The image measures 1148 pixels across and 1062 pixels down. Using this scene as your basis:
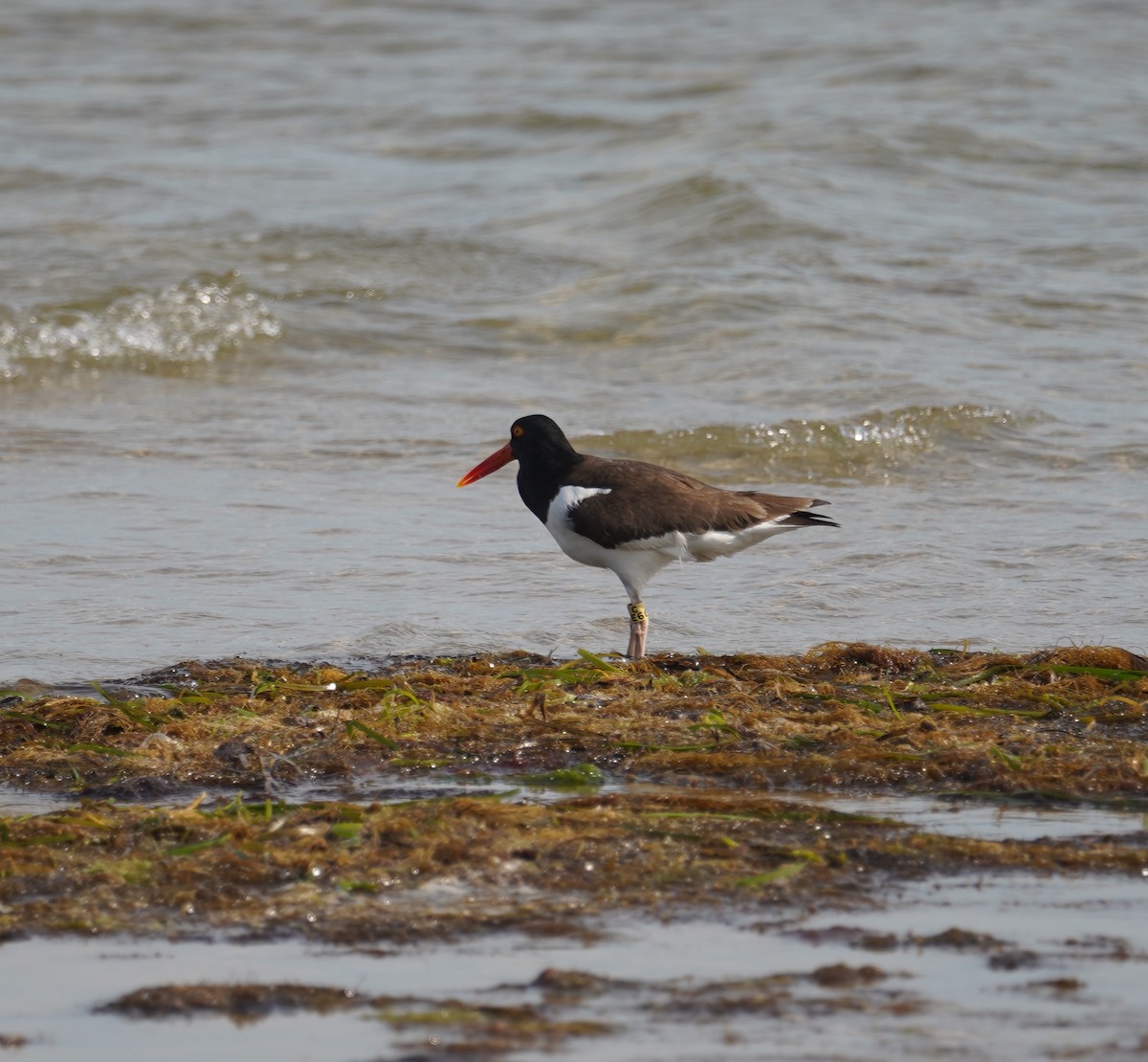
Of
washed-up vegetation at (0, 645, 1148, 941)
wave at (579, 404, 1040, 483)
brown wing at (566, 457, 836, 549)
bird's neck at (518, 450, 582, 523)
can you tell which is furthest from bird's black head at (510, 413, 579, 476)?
wave at (579, 404, 1040, 483)

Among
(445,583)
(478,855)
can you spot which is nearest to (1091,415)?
(445,583)

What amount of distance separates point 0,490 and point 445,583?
279 cm

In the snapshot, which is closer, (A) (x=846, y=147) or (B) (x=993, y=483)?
(B) (x=993, y=483)

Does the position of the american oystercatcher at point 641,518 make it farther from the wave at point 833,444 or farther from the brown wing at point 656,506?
the wave at point 833,444

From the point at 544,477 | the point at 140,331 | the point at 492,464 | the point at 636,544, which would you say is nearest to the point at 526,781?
the point at 636,544

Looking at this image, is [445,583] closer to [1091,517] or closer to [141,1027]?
[1091,517]

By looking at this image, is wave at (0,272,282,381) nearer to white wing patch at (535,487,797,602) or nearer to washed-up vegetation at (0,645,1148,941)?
white wing patch at (535,487,797,602)

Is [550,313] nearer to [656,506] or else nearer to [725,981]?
[656,506]

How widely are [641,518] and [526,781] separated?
75.4 inches

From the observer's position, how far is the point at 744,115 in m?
16.9

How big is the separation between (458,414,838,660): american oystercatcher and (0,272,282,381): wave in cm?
600

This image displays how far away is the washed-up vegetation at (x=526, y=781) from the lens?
364 centimetres

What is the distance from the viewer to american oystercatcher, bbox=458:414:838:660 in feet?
20.6

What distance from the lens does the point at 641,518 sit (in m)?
6.28
